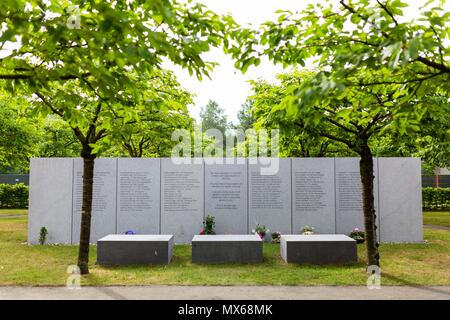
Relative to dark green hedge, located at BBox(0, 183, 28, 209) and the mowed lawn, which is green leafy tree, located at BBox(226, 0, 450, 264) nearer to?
the mowed lawn

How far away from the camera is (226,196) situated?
50.1ft

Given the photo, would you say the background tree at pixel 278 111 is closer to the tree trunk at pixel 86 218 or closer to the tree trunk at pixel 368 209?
the tree trunk at pixel 368 209

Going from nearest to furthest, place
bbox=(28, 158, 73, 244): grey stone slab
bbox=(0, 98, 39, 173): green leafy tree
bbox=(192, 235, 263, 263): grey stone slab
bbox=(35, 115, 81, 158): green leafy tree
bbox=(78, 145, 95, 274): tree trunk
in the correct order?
bbox=(78, 145, 95, 274): tree trunk → bbox=(192, 235, 263, 263): grey stone slab → bbox=(28, 158, 73, 244): grey stone slab → bbox=(0, 98, 39, 173): green leafy tree → bbox=(35, 115, 81, 158): green leafy tree

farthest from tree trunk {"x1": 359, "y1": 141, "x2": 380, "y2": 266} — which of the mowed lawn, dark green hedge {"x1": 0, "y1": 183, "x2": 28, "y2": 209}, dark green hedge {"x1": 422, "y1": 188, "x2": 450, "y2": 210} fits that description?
dark green hedge {"x1": 0, "y1": 183, "x2": 28, "y2": 209}

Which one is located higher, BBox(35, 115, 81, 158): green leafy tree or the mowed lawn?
BBox(35, 115, 81, 158): green leafy tree

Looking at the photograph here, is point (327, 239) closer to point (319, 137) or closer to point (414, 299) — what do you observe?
point (319, 137)

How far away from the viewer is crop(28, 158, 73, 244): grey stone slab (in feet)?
49.1

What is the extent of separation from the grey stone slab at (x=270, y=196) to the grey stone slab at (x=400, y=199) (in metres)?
3.40

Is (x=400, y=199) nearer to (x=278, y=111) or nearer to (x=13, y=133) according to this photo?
(x=278, y=111)

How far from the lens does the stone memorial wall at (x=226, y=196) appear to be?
15086 millimetres

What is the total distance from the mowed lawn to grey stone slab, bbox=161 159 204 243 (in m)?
2.04

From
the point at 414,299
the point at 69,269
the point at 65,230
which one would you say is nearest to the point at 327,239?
the point at 414,299

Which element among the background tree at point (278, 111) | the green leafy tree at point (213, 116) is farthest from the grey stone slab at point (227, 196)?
the green leafy tree at point (213, 116)

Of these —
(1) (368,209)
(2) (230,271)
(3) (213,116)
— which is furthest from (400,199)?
(3) (213,116)
